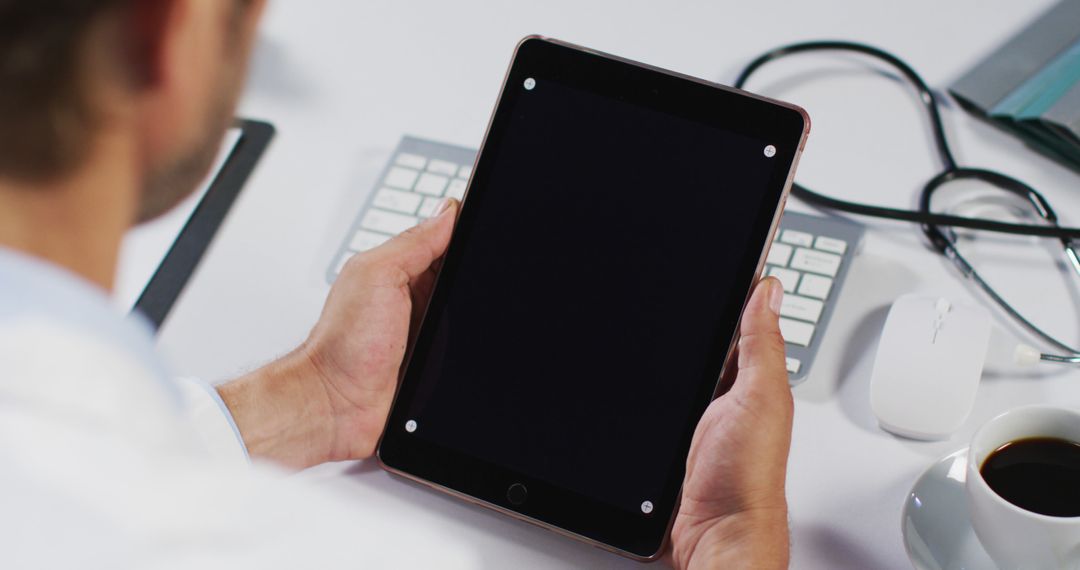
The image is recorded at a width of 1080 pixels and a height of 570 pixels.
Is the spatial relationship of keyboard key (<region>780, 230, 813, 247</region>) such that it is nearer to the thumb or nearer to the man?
the thumb

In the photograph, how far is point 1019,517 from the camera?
53 centimetres

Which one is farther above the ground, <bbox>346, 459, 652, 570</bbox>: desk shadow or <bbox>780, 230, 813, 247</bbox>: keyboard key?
<bbox>780, 230, 813, 247</bbox>: keyboard key

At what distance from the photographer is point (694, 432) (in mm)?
631

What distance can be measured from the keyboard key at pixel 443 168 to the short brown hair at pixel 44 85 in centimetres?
46

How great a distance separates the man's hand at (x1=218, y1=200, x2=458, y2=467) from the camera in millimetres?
699

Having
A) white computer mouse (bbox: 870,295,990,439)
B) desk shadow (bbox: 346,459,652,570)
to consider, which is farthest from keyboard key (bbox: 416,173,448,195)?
white computer mouse (bbox: 870,295,990,439)

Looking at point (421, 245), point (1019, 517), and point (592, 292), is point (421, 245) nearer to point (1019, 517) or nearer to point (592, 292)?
→ point (592, 292)

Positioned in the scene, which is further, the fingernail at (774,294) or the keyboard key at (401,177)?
the keyboard key at (401,177)

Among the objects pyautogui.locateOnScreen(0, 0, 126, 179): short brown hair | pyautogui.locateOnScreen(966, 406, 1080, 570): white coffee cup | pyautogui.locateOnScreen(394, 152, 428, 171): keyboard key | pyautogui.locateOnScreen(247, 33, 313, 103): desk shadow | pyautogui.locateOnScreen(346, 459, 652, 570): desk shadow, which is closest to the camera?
pyautogui.locateOnScreen(0, 0, 126, 179): short brown hair

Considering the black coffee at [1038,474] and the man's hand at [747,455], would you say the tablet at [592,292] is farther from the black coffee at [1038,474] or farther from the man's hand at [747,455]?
the black coffee at [1038,474]

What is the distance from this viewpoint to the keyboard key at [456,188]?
818 mm

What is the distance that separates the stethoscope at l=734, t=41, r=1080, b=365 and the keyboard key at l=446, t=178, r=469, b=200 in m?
0.26

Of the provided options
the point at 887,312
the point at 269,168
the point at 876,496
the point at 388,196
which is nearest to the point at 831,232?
the point at 887,312

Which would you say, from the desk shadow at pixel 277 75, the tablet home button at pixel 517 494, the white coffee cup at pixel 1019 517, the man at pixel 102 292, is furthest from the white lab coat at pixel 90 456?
the desk shadow at pixel 277 75
